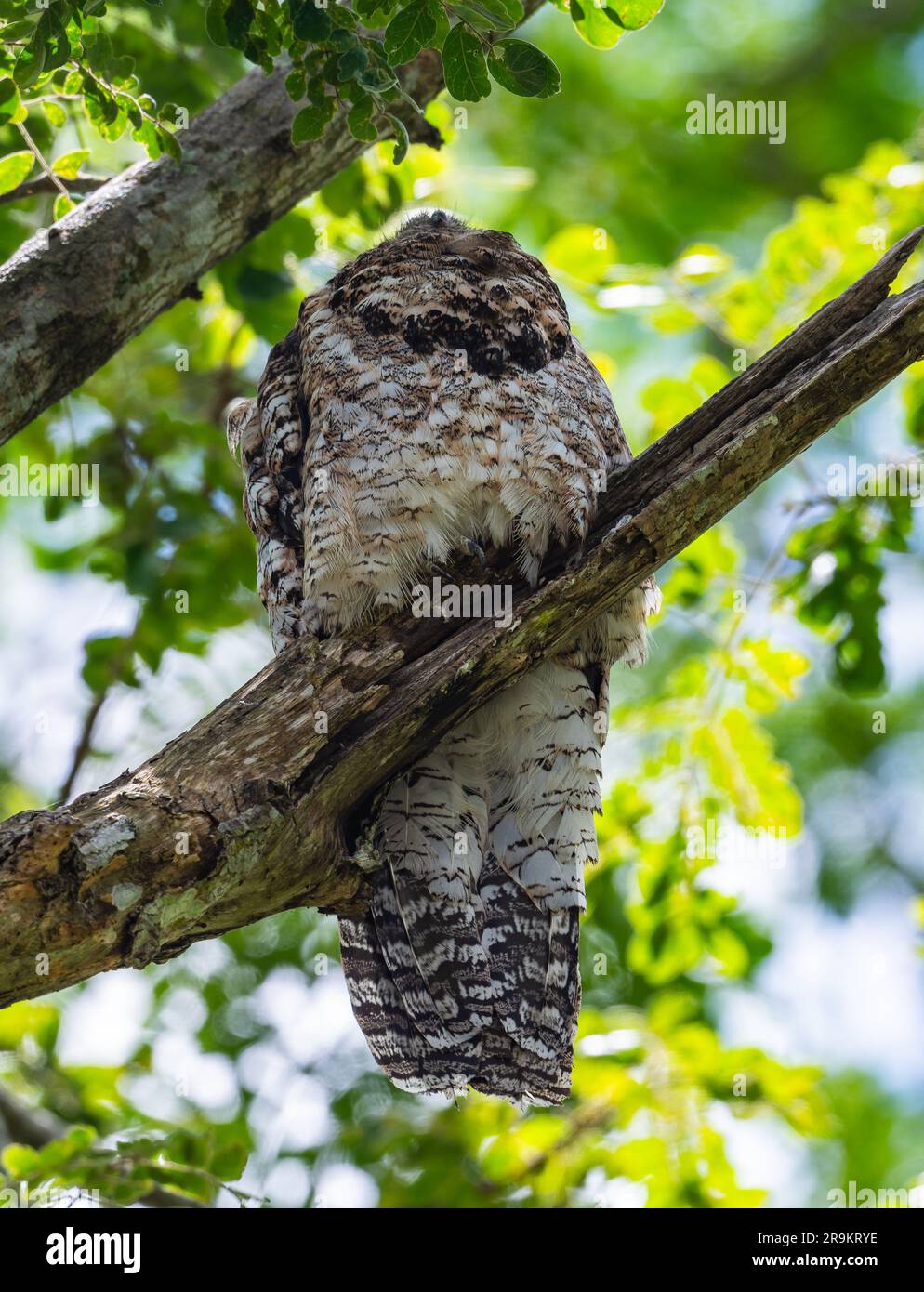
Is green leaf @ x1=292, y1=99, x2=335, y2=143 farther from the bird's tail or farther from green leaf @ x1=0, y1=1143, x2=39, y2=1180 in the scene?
green leaf @ x1=0, y1=1143, x2=39, y2=1180

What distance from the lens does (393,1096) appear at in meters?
6.72

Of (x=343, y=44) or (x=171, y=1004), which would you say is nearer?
(x=343, y=44)

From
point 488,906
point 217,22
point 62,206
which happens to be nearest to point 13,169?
point 62,206

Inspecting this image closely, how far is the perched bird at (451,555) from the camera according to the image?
355cm

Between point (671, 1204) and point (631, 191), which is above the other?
point (631, 191)

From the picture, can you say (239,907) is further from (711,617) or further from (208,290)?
(208,290)

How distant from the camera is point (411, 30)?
2.82 metres
